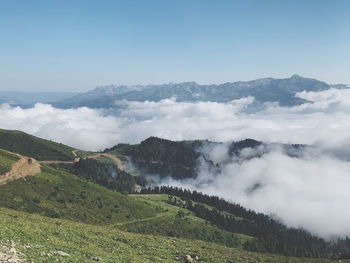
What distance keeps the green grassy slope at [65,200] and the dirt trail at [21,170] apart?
7.39ft

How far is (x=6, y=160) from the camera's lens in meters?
105

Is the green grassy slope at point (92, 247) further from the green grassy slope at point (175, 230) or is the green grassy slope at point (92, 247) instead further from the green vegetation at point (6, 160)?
the green vegetation at point (6, 160)

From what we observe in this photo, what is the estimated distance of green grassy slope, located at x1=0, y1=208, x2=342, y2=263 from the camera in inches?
1407

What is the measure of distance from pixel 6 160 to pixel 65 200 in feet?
101

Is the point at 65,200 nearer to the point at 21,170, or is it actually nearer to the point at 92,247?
the point at 21,170

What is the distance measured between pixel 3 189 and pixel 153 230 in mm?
52390

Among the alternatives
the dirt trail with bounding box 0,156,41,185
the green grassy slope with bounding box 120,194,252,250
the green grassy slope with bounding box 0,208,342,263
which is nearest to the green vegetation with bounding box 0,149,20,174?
the dirt trail with bounding box 0,156,41,185

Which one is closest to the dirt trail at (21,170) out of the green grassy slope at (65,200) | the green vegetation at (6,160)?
the green vegetation at (6,160)

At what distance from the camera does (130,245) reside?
53812mm

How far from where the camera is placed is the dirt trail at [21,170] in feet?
298

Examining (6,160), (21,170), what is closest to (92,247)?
(21,170)

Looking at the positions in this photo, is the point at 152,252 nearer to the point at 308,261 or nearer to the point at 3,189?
the point at 308,261

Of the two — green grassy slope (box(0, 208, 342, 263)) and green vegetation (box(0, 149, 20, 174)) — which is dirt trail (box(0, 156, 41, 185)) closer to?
green vegetation (box(0, 149, 20, 174))

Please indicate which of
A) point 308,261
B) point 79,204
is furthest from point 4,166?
point 308,261
